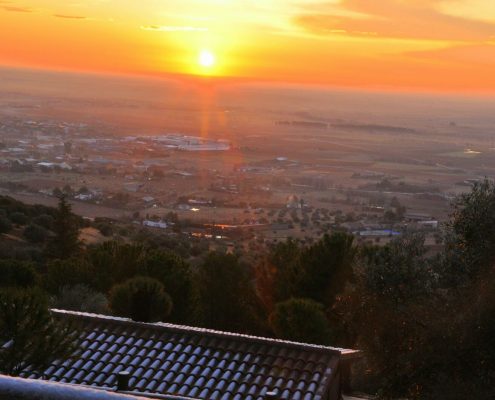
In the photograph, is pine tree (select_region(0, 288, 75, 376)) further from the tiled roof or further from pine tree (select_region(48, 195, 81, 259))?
pine tree (select_region(48, 195, 81, 259))

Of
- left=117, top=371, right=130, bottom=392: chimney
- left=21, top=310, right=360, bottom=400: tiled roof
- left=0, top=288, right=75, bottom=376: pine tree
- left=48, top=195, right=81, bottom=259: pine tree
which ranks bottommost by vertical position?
left=48, top=195, right=81, bottom=259: pine tree

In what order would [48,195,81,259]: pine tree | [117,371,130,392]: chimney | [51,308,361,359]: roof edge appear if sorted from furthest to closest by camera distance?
[48,195,81,259]: pine tree → [51,308,361,359]: roof edge → [117,371,130,392]: chimney

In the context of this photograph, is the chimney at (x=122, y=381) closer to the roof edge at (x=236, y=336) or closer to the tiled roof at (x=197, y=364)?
the tiled roof at (x=197, y=364)

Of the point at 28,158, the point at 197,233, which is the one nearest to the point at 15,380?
the point at 197,233

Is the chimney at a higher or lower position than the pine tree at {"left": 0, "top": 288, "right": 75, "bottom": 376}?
lower

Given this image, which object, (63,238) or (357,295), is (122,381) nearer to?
(357,295)

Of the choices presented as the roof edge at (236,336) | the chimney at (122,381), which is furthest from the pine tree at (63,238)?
the chimney at (122,381)

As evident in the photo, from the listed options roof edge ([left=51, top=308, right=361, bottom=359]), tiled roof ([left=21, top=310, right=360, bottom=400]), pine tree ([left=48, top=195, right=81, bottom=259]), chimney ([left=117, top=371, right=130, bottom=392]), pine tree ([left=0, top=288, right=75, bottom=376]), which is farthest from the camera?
pine tree ([left=48, top=195, right=81, bottom=259])

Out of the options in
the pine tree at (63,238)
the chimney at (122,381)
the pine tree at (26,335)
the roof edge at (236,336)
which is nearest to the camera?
the pine tree at (26,335)

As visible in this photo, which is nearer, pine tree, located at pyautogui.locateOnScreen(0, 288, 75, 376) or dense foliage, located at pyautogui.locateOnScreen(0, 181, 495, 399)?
pine tree, located at pyautogui.locateOnScreen(0, 288, 75, 376)

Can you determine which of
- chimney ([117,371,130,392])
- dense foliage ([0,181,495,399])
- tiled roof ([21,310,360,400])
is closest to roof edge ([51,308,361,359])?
tiled roof ([21,310,360,400])
